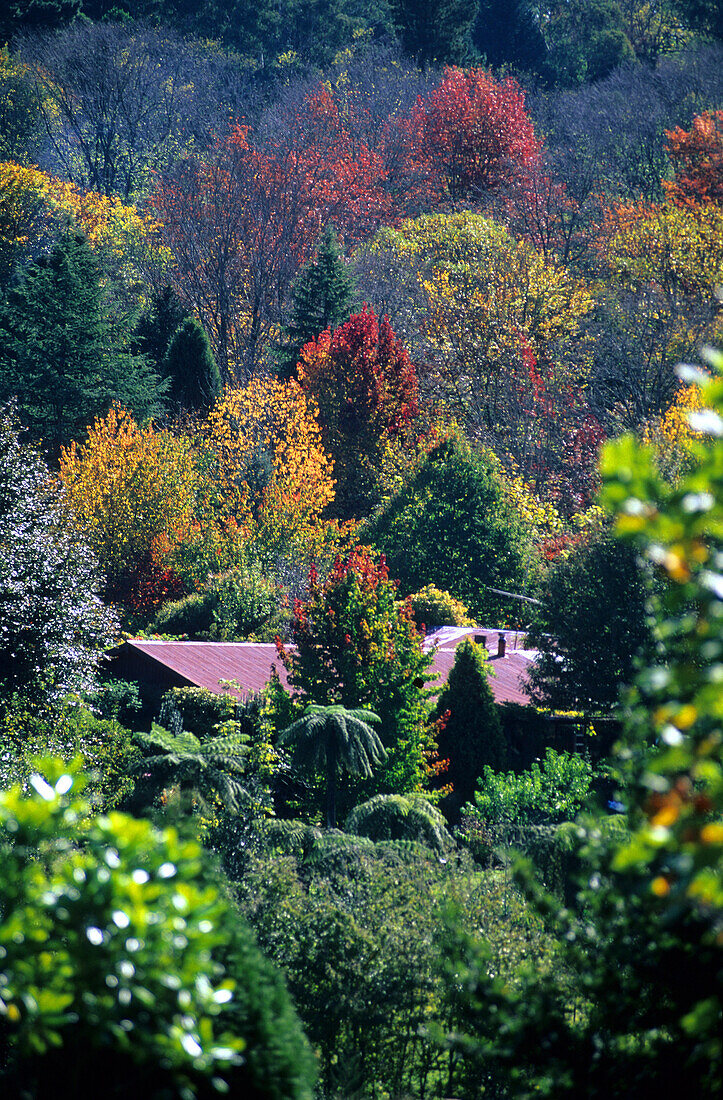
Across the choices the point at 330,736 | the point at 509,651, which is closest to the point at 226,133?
the point at 509,651

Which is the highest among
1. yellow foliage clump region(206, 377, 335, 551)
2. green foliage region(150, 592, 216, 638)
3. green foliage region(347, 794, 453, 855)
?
green foliage region(347, 794, 453, 855)

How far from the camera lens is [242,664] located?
23.9 meters

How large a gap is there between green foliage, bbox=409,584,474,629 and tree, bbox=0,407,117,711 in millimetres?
10653

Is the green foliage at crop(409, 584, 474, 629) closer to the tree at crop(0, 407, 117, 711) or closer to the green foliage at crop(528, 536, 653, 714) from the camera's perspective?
the green foliage at crop(528, 536, 653, 714)

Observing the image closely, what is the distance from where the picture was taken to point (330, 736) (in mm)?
16062

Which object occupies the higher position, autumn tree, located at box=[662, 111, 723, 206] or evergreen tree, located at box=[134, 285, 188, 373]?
autumn tree, located at box=[662, 111, 723, 206]

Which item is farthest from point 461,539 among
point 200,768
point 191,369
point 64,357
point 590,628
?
point 200,768

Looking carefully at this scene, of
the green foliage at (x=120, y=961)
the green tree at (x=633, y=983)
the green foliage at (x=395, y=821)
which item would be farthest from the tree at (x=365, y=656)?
the green foliage at (x=120, y=961)

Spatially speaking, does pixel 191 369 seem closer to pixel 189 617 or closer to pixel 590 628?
pixel 189 617

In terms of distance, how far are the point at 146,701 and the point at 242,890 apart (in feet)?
39.5

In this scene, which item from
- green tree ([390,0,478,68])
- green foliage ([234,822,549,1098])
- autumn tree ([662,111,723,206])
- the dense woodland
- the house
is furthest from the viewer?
green tree ([390,0,478,68])

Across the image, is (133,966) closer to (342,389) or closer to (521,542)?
(521,542)

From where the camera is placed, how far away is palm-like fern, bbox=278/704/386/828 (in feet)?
A: 52.4

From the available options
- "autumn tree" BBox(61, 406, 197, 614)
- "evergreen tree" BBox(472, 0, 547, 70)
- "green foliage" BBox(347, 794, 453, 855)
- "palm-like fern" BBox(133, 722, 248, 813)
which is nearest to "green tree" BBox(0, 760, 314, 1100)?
"palm-like fern" BBox(133, 722, 248, 813)
